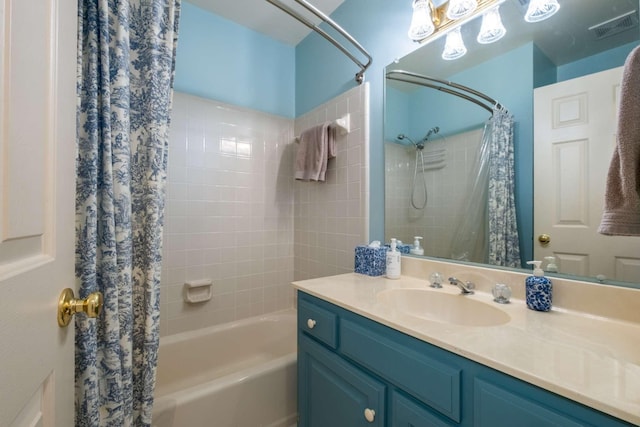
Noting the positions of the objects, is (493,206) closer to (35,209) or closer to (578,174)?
(578,174)

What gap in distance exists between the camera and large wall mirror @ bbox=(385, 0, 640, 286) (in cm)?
84

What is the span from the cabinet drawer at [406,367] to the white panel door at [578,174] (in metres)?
0.62

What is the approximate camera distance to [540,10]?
1002 millimetres

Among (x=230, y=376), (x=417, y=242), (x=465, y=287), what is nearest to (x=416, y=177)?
(x=417, y=242)

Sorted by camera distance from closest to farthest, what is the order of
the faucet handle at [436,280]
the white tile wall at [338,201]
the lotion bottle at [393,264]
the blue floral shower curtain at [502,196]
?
the blue floral shower curtain at [502,196], the faucet handle at [436,280], the lotion bottle at [393,264], the white tile wall at [338,201]

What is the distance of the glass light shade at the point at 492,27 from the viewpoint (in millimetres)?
1106

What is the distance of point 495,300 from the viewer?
0.98 m

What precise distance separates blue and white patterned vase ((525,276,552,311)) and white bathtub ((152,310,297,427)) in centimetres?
116

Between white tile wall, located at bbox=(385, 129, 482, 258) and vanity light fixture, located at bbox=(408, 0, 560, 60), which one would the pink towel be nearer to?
white tile wall, located at bbox=(385, 129, 482, 258)

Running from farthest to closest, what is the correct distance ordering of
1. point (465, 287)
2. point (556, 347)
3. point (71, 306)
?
point (465, 287) < point (556, 347) < point (71, 306)

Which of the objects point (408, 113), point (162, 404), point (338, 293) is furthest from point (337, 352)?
point (408, 113)

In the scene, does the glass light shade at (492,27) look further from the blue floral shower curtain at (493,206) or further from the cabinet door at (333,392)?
the cabinet door at (333,392)

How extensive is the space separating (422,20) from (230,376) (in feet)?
6.38

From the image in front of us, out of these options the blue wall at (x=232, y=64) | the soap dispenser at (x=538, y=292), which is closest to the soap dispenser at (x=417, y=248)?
the soap dispenser at (x=538, y=292)
